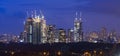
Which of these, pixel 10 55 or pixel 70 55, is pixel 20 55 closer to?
pixel 10 55

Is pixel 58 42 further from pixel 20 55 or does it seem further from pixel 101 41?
pixel 20 55

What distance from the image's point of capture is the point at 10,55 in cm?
6931

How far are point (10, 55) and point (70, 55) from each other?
8.25m

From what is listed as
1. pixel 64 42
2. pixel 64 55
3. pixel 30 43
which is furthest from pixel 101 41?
pixel 64 55

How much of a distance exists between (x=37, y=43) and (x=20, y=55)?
51.6 m

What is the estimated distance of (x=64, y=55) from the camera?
7081 centimetres

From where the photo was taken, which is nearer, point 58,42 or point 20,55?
point 20,55

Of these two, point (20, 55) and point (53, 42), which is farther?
point (53, 42)

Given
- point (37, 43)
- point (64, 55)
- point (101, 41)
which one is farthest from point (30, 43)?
point (64, 55)

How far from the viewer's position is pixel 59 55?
70.6 meters

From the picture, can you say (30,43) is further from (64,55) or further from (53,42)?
(64,55)

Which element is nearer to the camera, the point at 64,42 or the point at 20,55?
the point at 20,55

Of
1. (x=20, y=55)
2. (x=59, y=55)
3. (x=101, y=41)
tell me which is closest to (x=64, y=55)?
(x=59, y=55)

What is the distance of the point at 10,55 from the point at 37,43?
166 feet
